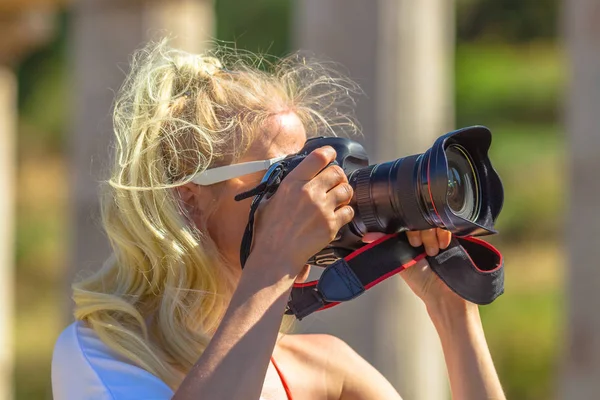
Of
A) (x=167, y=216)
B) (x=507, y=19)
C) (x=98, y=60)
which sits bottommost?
(x=167, y=216)

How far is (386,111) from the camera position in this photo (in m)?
4.02

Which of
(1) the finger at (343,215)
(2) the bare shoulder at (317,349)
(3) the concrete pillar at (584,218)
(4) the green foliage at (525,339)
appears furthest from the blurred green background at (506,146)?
(1) the finger at (343,215)

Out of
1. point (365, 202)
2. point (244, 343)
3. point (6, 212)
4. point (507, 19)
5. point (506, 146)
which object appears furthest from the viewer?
point (507, 19)

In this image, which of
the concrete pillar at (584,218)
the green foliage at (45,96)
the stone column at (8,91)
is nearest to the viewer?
the concrete pillar at (584,218)

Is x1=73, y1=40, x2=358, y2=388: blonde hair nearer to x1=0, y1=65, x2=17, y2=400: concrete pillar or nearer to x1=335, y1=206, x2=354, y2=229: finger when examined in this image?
x1=335, y1=206, x2=354, y2=229: finger

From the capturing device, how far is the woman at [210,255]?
1923mm

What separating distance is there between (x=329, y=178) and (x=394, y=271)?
27cm

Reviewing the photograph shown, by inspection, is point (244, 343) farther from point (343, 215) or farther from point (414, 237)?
point (414, 237)

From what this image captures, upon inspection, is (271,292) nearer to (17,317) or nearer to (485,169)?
(485,169)

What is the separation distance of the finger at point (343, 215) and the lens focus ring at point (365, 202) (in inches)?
3.8

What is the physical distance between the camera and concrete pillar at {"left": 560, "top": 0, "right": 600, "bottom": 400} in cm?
354

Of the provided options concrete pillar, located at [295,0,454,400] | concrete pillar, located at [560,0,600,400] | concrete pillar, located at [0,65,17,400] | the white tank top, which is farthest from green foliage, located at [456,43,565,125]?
the white tank top

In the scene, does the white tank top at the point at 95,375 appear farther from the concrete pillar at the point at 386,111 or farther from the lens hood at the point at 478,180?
the concrete pillar at the point at 386,111

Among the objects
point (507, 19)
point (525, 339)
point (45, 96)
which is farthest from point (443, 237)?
point (45, 96)
